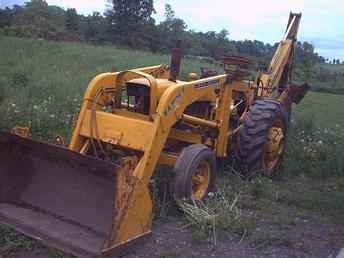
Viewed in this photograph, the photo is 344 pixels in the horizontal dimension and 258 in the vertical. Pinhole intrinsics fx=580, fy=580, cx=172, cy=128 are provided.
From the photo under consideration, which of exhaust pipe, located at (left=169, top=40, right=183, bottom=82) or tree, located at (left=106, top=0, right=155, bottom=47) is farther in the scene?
tree, located at (left=106, top=0, right=155, bottom=47)

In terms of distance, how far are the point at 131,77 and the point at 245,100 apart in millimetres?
1985

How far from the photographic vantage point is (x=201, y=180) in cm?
590

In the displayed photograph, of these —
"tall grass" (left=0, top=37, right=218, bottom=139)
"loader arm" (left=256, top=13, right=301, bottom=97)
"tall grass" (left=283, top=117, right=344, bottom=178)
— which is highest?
"loader arm" (left=256, top=13, right=301, bottom=97)

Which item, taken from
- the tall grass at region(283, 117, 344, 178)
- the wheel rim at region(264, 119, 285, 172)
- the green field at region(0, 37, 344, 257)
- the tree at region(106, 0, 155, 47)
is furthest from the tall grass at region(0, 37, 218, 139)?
the tree at region(106, 0, 155, 47)

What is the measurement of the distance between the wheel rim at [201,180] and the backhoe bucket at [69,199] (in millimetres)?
1105

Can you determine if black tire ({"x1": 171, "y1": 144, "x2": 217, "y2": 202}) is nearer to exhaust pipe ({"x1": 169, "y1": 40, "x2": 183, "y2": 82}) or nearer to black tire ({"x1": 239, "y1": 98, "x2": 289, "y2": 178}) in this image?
exhaust pipe ({"x1": 169, "y1": 40, "x2": 183, "y2": 82})

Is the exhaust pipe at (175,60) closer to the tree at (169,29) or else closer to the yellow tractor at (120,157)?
the yellow tractor at (120,157)

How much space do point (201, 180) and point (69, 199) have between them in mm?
1405

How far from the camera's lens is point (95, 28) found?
49844mm

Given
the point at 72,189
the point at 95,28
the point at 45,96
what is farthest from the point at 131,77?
the point at 95,28

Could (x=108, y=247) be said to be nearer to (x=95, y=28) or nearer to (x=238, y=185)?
(x=238, y=185)

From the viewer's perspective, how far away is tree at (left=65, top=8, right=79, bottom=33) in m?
51.6

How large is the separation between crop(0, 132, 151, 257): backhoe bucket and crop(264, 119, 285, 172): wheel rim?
2.82 m

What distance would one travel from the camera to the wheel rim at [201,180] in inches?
229
